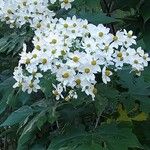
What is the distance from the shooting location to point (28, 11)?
7.80 feet

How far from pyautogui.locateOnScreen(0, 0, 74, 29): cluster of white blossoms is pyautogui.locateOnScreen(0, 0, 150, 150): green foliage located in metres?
0.09

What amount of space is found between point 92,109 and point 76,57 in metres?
0.38

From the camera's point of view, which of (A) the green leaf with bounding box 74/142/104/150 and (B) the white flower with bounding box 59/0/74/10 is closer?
(A) the green leaf with bounding box 74/142/104/150

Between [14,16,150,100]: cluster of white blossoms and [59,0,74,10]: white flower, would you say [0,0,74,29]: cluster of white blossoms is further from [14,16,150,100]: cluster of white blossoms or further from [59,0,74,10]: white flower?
[14,16,150,100]: cluster of white blossoms

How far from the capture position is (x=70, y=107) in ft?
7.02

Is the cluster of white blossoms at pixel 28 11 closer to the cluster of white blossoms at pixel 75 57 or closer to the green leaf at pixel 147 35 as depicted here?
the cluster of white blossoms at pixel 75 57

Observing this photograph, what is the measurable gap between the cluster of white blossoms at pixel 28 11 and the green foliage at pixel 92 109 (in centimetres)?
9

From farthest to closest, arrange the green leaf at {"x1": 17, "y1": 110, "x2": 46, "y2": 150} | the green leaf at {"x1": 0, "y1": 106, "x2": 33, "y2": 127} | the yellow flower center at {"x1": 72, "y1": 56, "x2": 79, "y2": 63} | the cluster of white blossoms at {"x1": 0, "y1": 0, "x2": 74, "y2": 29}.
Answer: the cluster of white blossoms at {"x1": 0, "y1": 0, "x2": 74, "y2": 29} → the green leaf at {"x1": 0, "y1": 106, "x2": 33, "y2": 127} → the green leaf at {"x1": 17, "y1": 110, "x2": 46, "y2": 150} → the yellow flower center at {"x1": 72, "y1": 56, "x2": 79, "y2": 63}

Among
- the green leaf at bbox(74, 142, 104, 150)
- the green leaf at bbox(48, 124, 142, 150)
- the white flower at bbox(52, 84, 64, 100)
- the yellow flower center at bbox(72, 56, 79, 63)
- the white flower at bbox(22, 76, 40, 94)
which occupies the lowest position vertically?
the green leaf at bbox(74, 142, 104, 150)

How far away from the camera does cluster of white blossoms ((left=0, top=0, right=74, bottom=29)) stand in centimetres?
235

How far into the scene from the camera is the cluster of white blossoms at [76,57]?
1.87m

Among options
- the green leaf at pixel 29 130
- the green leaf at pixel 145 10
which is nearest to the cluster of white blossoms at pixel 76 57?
the green leaf at pixel 29 130

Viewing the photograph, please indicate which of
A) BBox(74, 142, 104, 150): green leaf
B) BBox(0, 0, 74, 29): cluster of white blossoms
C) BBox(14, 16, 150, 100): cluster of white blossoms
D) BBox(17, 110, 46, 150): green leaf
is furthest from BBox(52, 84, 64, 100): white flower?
BBox(0, 0, 74, 29): cluster of white blossoms

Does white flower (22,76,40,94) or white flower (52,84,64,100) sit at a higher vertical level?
white flower (22,76,40,94)
